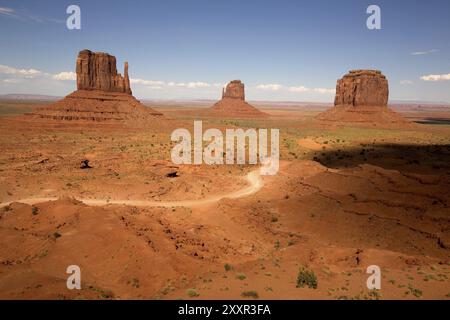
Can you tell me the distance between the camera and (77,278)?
14039 mm

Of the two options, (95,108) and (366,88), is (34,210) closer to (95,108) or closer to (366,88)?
(95,108)

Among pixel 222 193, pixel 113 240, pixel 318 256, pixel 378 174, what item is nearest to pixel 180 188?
pixel 222 193

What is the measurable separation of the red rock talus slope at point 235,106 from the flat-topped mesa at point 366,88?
47.2 metres

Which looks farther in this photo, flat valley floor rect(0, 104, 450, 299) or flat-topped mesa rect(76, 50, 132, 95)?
flat-topped mesa rect(76, 50, 132, 95)

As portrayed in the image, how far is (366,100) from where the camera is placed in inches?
4400

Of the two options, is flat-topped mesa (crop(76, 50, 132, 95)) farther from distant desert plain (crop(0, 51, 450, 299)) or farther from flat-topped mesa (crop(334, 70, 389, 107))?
flat-topped mesa (crop(334, 70, 389, 107))

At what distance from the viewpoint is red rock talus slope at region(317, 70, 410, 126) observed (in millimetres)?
107938

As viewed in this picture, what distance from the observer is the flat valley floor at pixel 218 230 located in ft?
Result: 43.1

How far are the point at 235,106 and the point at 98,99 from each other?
270ft

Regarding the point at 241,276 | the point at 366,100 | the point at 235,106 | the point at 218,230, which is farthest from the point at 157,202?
the point at 235,106

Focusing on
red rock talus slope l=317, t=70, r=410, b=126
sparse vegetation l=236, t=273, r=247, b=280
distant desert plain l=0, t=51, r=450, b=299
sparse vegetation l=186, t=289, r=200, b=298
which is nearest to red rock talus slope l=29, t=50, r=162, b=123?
distant desert plain l=0, t=51, r=450, b=299

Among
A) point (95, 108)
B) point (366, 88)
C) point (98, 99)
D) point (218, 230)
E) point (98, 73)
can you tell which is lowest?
point (218, 230)
